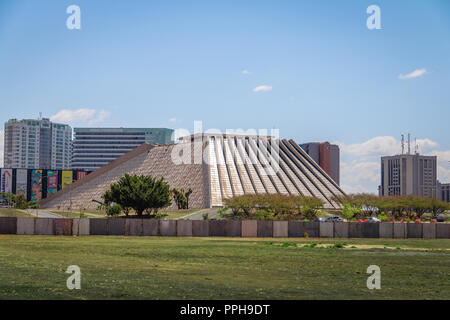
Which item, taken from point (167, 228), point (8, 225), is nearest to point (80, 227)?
point (8, 225)

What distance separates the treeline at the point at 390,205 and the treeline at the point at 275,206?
730 cm

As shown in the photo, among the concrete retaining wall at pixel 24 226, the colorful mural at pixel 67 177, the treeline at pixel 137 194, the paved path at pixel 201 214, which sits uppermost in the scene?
the colorful mural at pixel 67 177

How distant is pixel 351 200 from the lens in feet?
314

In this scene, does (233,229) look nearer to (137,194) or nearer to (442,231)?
(442,231)

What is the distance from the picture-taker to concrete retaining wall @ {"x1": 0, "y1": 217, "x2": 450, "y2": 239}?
5303cm

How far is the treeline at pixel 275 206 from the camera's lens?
8619 centimetres

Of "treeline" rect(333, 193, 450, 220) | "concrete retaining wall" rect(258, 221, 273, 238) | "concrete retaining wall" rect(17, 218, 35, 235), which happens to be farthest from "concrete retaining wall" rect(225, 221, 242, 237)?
"treeline" rect(333, 193, 450, 220)

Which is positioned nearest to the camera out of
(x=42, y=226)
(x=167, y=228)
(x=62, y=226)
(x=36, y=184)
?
(x=42, y=226)

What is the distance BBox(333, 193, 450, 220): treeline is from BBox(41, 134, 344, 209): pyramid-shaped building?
1054 centimetres

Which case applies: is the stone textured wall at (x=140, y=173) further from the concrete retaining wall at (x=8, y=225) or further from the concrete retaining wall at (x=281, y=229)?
the concrete retaining wall at (x=8, y=225)

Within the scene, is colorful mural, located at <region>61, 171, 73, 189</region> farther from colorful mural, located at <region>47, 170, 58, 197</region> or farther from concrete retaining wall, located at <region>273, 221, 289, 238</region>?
concrete retaining wall, located at <region>273, 221, 289, 238</region>

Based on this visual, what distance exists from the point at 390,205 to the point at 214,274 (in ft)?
242

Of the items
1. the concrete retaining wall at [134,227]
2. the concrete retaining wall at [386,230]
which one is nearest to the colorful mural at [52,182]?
the concrete retaining wall at [134,227]

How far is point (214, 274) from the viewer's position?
23531mm
